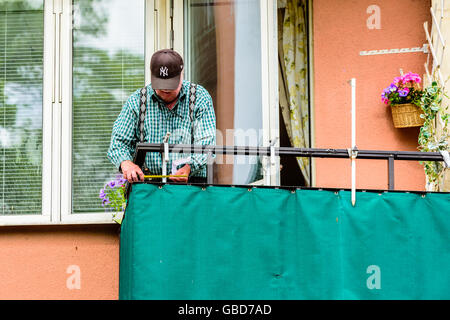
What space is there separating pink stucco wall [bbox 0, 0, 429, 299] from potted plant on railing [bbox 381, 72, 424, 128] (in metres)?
0.19

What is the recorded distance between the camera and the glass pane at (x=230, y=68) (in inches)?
231

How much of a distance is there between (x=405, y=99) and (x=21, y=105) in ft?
11.3

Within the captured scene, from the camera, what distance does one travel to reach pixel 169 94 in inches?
190

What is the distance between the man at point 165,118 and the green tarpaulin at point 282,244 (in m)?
Result: 0.57

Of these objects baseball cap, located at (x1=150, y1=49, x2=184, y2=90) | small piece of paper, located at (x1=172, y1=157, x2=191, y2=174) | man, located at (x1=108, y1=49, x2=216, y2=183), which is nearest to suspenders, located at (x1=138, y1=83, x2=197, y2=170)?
man, located at (x1=108, y1=49, x2=216, y2=183)

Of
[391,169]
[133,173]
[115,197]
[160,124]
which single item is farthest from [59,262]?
[391,169]

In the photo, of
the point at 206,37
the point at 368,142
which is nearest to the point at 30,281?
the point at 206,37

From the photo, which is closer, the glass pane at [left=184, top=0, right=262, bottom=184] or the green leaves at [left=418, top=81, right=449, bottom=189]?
the green leaves at [left=418, top=81, right=449, bottom=189]

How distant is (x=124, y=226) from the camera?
14.7ft

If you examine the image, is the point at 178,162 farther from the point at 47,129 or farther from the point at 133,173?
the point at 47,129

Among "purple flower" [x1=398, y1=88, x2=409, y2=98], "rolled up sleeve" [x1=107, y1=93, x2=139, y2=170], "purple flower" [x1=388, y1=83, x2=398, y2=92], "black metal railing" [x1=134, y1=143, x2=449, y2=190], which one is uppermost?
"purple flower" [x1=388, y1=83, x2=398, y2=92]

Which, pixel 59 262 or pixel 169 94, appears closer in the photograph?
pixel 169 94

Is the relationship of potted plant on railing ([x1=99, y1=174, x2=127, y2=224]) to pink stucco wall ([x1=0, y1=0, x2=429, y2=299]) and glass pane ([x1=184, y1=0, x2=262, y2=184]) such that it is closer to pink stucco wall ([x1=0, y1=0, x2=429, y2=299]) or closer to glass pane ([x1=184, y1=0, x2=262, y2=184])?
pink stucco wall ([x1=0, y1=0, x2=429, y2=299])

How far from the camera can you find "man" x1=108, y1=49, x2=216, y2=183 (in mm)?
4727
